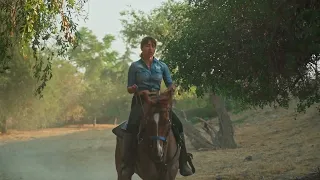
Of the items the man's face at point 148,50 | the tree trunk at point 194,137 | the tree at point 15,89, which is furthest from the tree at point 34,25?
the tree at point 15,89

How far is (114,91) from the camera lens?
79.0 meters

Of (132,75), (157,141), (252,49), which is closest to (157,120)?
(157,141)

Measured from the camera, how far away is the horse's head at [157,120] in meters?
7.02

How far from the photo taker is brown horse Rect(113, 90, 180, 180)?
7035mm

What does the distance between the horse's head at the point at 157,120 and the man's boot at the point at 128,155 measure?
0.50m

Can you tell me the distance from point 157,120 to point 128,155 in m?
0.98

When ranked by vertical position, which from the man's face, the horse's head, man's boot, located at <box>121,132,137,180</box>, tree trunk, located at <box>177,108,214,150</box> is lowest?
tree trunk, located at <box>177,108,214,150</box>

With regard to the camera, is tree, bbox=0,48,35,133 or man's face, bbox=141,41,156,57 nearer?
man's face, bbox=141,41,156,57

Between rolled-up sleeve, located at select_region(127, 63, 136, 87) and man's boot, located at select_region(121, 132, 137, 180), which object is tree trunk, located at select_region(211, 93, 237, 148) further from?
rolled-up sleeve, located at select_region(127, 63, 136, 87)

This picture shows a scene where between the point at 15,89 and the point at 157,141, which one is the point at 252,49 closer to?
the point at 157,141

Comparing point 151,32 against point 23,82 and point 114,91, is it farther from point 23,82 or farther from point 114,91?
point 114,91

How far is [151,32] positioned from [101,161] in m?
10.1

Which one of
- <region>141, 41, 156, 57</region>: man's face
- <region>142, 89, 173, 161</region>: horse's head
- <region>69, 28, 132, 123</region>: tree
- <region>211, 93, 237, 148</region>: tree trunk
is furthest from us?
<region>69, 28, 132, 123</region>: tree

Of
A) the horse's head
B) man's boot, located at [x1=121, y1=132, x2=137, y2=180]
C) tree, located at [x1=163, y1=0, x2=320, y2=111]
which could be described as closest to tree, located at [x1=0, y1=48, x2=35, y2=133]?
tree, located at [x1=163, y1=0, x2=320, y2=111]
